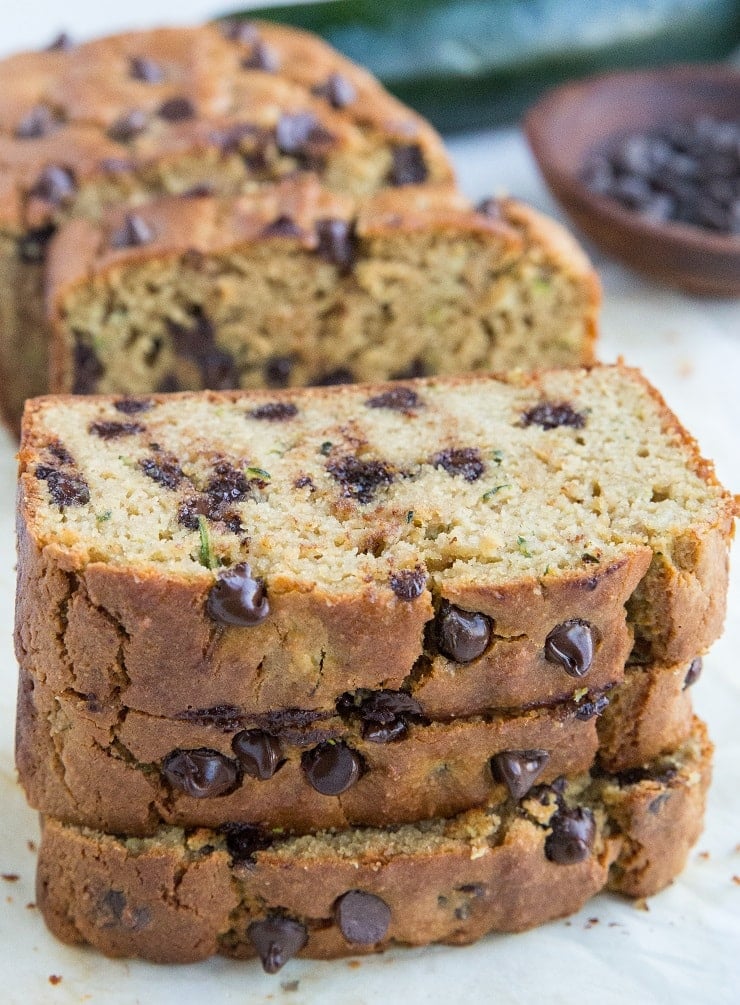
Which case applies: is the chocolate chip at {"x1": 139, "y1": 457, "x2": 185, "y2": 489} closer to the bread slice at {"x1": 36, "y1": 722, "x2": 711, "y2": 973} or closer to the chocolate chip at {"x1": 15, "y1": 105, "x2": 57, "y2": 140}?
the bread slice at {"x1": 36, "y1": 722, "x2": 711, "y2": 973}

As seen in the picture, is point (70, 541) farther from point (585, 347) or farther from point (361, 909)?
point (585, 347)

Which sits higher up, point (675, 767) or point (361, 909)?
point (675, 767)

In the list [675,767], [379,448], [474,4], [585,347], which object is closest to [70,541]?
[379,448]

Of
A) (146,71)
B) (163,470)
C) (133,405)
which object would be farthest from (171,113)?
(163,470)

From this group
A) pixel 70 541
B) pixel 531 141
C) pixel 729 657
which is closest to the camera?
pixel 70 541

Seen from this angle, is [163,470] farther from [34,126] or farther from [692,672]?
[34,126]

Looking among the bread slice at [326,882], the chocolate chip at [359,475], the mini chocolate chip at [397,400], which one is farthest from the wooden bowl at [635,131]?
the bread slice at [326,882]
